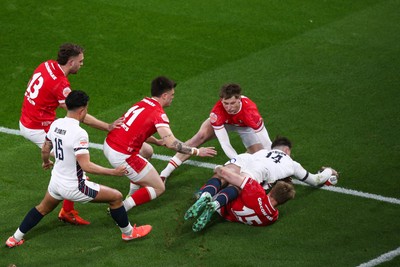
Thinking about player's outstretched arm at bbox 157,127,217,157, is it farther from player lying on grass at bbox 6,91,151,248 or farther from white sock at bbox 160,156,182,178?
white sock at bbox 160,156,182,178

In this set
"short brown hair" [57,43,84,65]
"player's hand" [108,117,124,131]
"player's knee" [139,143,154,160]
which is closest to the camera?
"player's hand" [108,117,124,131]

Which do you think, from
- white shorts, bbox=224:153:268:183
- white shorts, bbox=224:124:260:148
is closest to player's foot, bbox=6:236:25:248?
white shorts, bbox=224:153:268:183

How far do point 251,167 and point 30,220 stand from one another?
2.90 m

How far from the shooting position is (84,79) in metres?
15.3

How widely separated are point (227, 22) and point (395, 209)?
755 centimetres

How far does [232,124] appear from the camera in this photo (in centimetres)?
1213

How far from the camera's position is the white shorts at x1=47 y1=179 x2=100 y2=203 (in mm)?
10008

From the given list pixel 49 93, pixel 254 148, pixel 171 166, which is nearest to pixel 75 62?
pixel 49 93

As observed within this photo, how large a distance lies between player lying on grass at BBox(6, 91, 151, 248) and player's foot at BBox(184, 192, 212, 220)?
70cm

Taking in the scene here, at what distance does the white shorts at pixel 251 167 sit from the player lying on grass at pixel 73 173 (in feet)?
5.50

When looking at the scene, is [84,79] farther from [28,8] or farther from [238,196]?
[238,196]

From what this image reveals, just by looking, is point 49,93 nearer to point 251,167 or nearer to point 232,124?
point 232,124

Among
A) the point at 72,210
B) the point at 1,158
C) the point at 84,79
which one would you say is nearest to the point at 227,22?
the point at 84,79

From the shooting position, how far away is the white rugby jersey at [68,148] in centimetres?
979
